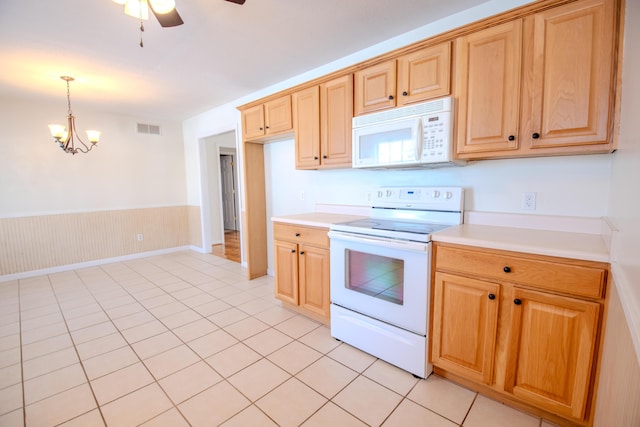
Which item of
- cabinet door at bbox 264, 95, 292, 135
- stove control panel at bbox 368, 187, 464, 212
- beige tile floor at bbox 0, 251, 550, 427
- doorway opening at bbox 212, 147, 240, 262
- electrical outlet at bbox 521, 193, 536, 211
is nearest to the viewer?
beige tile floor at bbox 0, 251, 550, 427

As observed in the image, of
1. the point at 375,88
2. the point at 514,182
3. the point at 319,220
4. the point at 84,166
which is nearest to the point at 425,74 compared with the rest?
the point at 375,88

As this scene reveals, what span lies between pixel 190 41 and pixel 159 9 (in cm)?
94

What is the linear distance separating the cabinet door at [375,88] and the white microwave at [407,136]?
0.09m

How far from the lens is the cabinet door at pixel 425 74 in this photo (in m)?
1.83

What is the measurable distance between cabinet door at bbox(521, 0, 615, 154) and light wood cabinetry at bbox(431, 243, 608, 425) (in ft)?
2.24

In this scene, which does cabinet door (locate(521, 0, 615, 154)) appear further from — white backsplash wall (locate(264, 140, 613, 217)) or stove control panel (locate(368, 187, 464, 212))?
stove control panel (locate(368, 187, 464, 212))

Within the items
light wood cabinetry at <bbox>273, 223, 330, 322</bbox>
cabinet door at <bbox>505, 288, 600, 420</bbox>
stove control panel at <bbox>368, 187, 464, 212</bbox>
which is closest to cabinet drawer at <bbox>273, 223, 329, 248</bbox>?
light wood cabinetry at <bbox>273, 223, 330, 322</bbox>

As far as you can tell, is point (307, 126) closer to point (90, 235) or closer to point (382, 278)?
point (382, 278)

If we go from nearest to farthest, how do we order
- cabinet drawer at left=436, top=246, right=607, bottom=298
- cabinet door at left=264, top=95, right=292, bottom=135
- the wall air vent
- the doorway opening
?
cabinet drawer at left=436, top=246, right=607, bottom=298 → cabinet door at left=264, top=95, right=292, bottom=135 → the wall air vent → the doorway opening

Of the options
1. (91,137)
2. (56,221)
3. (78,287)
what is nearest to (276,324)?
(78,287)

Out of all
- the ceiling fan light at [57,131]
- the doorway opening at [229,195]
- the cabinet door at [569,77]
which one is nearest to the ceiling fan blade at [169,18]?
the cabinet door at [569,77]

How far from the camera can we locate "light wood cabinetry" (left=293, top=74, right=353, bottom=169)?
241 cm

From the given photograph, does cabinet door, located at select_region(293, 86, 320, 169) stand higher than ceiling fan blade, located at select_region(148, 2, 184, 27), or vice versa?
ceiling fan blade, located at select_region(148, 2, 184, 27)

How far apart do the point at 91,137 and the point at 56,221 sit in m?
1.61
